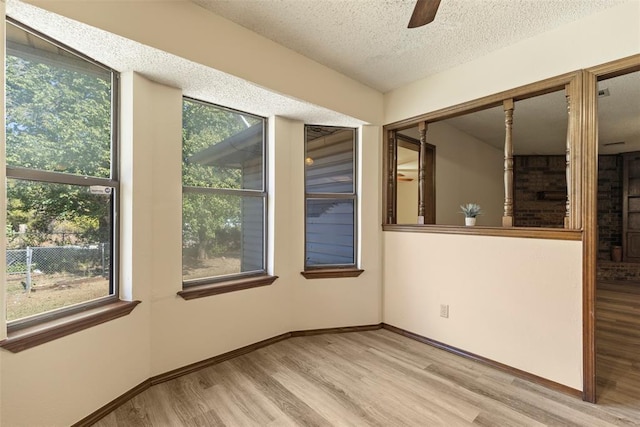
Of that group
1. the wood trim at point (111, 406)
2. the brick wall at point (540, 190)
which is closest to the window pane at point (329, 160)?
the wood trim at point (111, 406)

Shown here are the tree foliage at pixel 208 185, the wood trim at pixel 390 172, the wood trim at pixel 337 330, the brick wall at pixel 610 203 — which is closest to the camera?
the tree foliage at pixel 208 185

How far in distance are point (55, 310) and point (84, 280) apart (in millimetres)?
215

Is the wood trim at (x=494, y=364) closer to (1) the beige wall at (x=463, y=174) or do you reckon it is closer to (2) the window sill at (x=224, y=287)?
(2) the window sill at (x=224, y=287)

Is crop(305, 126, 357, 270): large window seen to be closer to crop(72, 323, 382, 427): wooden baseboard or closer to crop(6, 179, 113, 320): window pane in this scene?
crop(72, 323, 382, 427): wooden baseboard

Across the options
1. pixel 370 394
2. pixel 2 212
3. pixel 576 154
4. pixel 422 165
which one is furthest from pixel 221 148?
pixel 576 154

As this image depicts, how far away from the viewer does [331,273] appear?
3.16 meters

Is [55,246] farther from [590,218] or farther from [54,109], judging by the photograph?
[590,218]

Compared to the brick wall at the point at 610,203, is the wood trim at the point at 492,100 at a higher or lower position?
higher

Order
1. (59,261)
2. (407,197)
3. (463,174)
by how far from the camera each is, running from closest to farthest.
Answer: (59,261), (463,174), (407,197)

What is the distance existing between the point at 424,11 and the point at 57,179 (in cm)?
223

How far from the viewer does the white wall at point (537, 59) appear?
75.5 inches

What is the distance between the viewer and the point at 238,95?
2.46m

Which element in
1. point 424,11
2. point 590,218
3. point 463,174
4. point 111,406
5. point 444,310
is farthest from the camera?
point 463,174

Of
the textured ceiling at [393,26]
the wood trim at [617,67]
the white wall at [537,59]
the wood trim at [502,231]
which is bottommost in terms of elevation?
the wood trim at [502,231]
